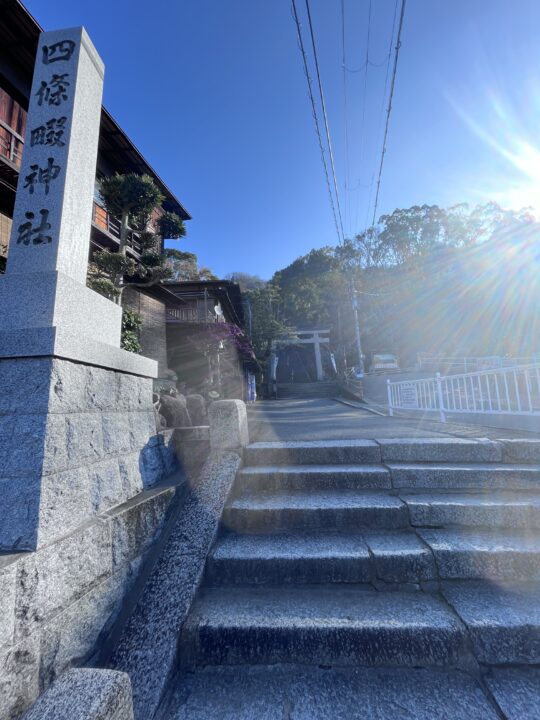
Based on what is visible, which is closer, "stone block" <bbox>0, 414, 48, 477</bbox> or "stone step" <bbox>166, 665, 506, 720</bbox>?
"stone step" <bbox>166, 665, 506, 720</bbox>

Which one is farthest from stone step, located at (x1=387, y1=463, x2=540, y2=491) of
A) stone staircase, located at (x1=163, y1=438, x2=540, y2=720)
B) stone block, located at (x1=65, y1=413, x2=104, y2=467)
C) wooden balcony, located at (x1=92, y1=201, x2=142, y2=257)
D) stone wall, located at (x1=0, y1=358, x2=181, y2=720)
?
wooden balcony, located at (x1=92, y1=201, x2=142, y2=257)

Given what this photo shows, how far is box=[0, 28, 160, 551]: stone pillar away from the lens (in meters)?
1.42

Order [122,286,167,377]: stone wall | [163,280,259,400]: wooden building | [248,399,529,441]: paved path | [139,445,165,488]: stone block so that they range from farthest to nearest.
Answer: [163,280,259,400]: wooden building < [122,286,167,377]: stone wall < [248,399,529,441]: paved path < [139,445,165,488]: stone block

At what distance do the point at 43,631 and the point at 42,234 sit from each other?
219cm

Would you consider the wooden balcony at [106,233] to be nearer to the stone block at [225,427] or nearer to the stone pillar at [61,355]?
the stone pillar at [61,355]

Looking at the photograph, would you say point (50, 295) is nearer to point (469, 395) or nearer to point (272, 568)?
point (272, 568)

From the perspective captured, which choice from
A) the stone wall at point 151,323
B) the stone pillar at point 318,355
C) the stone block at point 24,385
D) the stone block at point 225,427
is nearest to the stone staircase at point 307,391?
the stone pillar at point 318,355

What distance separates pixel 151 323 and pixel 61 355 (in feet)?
34.5

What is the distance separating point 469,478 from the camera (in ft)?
8.02

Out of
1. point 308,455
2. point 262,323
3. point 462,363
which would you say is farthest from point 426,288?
point 308,455

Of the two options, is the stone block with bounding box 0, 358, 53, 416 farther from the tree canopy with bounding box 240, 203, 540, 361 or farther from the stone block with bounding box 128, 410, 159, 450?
the tree canopy with bounding box 240, 203, 540, 361

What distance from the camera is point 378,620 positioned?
1546mm

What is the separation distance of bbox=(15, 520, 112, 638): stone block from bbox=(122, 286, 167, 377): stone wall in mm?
8878

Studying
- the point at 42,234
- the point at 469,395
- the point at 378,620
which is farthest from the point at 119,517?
the point at 469,395
